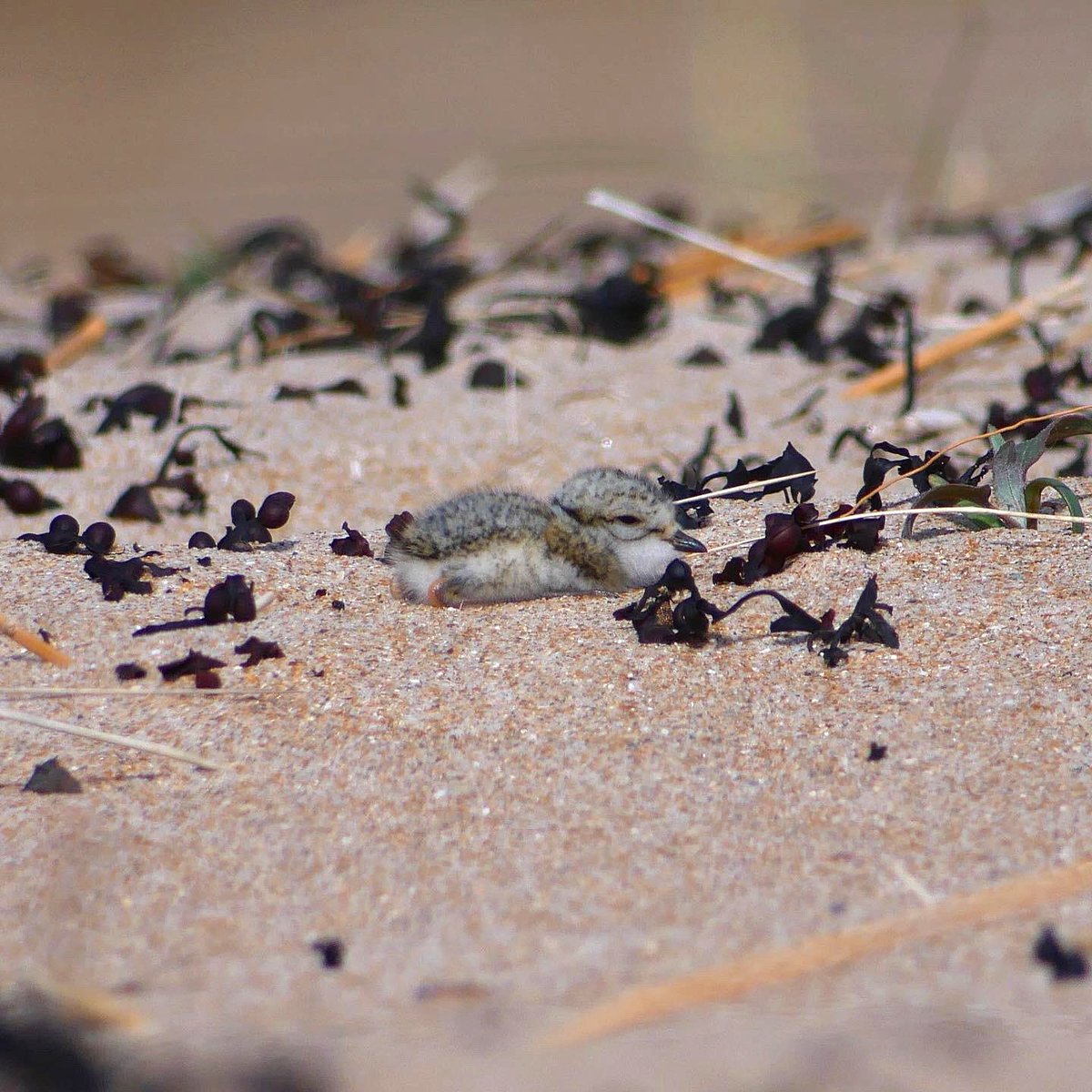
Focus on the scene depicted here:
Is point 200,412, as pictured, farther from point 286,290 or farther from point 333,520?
point 286,290

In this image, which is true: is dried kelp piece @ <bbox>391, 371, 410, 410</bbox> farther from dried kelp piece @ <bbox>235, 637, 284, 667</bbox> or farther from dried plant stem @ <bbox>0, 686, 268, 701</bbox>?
dried plant stem @ <bbox>0, 686, 268, 701</bbox>

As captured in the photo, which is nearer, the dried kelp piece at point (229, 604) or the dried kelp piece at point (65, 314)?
the dried kelp piece at point (229, 604)

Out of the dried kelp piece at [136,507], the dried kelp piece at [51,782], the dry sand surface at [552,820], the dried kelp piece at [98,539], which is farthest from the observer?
the dried kelp piece at [136,507]

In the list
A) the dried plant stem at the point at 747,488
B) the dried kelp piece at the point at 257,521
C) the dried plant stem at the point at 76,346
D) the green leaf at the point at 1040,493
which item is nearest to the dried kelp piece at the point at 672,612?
the dried plant stem at the point at 747,488

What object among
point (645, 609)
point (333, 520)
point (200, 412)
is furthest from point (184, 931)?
point (200, 412)

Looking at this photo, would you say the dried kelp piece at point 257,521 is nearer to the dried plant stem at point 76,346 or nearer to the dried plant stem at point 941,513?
the dried plant stem at point 941,513

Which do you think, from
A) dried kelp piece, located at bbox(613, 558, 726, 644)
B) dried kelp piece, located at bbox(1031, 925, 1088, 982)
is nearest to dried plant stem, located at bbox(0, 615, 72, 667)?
dried kelp piece, located at bbox(613, 558, 726, 644)
